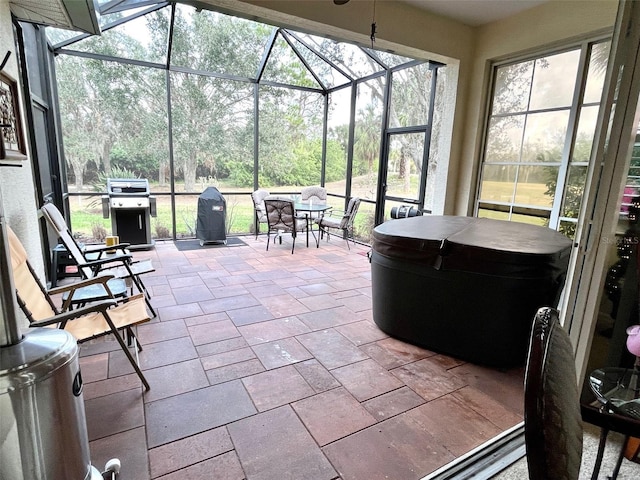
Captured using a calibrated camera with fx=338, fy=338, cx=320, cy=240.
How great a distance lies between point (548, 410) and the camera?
680mm

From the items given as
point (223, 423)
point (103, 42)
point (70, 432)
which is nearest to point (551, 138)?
point (223, 423)

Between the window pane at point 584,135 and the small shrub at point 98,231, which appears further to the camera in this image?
the small shrub at point 98,231

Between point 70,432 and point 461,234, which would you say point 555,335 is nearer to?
point 70,432

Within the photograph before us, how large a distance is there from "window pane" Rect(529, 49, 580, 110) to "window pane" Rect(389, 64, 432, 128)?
57.0 inches

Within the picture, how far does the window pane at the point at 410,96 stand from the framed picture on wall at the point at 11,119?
4.48 metres

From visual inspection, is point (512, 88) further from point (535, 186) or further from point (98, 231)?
point (98, 231)

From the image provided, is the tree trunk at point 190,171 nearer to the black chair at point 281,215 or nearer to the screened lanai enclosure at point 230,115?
the screened lanai enclosure at point 230,115

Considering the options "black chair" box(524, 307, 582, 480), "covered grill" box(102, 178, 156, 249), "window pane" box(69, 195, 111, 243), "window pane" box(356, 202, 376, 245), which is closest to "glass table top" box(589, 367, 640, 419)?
"black chair" box(524, 307, 582, 480)

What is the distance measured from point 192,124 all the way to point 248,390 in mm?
5118

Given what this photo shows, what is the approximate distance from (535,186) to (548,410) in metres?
3.67

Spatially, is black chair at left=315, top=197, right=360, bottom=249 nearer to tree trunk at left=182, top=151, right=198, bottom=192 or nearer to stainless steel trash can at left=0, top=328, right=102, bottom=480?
tree trunk at left=182, top=151, right=198, bottom=192

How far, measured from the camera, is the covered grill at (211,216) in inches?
219

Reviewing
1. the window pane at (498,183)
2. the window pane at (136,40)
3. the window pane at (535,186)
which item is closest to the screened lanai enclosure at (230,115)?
the window pane at (136,40)

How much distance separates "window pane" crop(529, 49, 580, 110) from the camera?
11.1 feet
